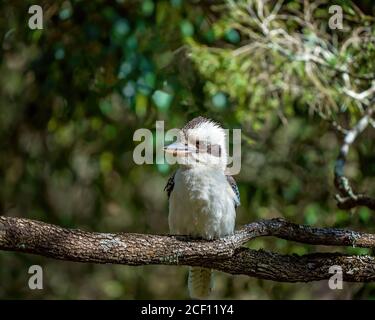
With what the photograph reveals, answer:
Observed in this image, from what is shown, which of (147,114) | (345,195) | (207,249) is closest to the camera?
(207,249)

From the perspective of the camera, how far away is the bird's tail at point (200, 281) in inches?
137

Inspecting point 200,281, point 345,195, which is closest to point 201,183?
point 200,281

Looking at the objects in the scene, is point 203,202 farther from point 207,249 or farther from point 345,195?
point 345,195

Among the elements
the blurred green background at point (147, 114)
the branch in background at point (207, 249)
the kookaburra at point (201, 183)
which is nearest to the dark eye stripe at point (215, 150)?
the kookaburra at point (201, 183)

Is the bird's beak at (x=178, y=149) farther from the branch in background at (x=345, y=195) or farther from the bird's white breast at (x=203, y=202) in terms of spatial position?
the branch in background at (x=345, y=195)

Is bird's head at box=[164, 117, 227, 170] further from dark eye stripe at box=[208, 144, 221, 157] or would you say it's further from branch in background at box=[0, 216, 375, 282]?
branch in background at box=[0, 216, 375, 282]

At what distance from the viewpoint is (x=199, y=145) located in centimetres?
300

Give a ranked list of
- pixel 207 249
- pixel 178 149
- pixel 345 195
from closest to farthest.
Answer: pixel 207 249 < pixel 178 149 < pixel 345 195

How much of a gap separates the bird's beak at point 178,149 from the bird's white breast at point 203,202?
8 centimetres

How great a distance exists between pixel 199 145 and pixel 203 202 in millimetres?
220

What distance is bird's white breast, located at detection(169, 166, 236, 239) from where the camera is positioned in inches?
120
